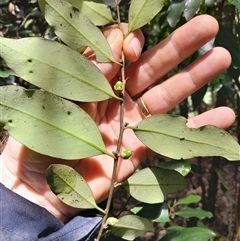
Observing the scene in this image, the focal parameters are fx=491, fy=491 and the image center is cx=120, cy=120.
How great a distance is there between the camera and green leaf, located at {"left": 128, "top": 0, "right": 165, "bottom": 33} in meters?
0.83

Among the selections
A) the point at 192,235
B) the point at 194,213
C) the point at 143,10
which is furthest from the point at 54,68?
the point at 194,213

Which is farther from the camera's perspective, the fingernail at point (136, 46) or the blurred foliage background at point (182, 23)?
the blurred foliage background at point (182, 23)

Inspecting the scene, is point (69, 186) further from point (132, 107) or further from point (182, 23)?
point (182, 23)

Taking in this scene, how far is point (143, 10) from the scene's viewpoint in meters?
0.84

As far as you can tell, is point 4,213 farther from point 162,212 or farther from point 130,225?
point 162,212

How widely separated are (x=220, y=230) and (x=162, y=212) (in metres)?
1.55

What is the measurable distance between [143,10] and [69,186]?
1.06 feet

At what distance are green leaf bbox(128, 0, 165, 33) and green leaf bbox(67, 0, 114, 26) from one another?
0.21 ft

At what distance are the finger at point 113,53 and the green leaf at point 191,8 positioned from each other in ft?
0.48

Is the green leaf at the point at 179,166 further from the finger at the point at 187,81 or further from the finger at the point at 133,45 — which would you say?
the finger at the point at 133,45

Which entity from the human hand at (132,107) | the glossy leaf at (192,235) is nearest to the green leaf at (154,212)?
the glossy leaf at (192,235)

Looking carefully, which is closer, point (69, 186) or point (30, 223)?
point (69, 186)

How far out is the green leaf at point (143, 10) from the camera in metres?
0.83

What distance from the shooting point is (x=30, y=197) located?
3.20ft
